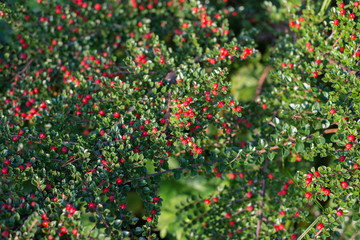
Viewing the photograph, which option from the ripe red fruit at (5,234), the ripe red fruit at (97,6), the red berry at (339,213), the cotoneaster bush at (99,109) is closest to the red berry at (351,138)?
the red berry at (339,213)

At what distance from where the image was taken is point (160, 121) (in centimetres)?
219

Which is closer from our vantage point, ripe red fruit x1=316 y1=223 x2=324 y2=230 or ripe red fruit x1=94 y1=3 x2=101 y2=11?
ripe red fruit x1=316 y1=223 x2=324 y2=230

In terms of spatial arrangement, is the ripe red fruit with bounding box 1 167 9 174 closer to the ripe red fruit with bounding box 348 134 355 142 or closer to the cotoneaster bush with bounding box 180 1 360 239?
the cotoneaster bush with bounding box 180 1 360 239

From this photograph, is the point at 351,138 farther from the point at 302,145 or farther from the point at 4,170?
the point at 4,170

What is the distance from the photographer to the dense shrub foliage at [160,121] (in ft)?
6.14

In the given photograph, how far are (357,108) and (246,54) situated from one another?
0.86m

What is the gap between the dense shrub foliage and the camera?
1.87 m

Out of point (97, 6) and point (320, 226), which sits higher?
point (97, 6)

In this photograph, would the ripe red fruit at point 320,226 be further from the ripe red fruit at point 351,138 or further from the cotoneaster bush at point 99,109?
the cotoneaster bush at point 99,109

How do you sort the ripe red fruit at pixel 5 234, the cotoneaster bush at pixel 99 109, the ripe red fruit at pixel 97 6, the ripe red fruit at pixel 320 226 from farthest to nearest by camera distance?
the ripe red fruit at pixel 97 6, the ripe red fruit at pixel 320 226, the cotoneaster bush at pixel 99 109, the ripe red fruit at pixel 5 234

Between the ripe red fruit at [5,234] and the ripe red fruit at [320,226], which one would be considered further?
the ripe red fruit at [320,226]

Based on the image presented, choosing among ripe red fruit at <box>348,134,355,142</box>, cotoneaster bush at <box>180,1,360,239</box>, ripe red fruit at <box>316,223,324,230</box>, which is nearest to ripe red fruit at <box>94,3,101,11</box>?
cotoneaster bush at <box>180,1,360,239</box>

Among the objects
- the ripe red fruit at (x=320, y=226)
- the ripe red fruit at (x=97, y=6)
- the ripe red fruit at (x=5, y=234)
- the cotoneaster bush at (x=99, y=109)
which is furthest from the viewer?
the ripe red fruit at (x=97, y=6)

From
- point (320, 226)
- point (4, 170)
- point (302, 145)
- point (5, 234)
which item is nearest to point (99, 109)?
point (4, 170)
